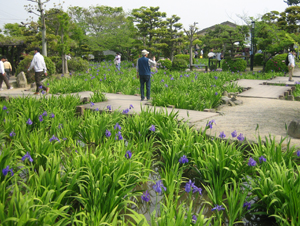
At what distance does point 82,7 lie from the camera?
134 feet

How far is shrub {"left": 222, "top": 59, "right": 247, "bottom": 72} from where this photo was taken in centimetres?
1795

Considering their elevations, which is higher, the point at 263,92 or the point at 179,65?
the point at 179,65

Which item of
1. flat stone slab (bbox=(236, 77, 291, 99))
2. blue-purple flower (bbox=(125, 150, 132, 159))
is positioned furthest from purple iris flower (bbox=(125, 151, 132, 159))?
flat stone slab (bbox=(236, 77, 291, 99))

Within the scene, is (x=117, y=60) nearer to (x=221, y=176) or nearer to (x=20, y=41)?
(x=20, y=41)

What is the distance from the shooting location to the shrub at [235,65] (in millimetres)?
17953

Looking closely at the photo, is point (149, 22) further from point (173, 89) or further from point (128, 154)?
point (128, 154)

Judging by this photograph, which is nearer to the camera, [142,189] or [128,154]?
[128,154]

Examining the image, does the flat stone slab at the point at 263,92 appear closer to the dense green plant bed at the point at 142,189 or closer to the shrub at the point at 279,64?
the shrub at the point at 279,64

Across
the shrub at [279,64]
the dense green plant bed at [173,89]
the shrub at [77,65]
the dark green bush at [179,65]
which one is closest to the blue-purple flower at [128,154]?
the dense green plant bed at [173,89]

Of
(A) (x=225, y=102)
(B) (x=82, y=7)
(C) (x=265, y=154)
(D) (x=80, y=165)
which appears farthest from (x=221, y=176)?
(B) (x=82, y=7)

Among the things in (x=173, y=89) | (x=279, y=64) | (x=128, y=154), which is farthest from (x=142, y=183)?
(x=279, y=64)

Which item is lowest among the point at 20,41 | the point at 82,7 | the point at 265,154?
the point at 265,154

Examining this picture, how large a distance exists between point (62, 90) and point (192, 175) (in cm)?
694

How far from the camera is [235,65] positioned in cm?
1805
